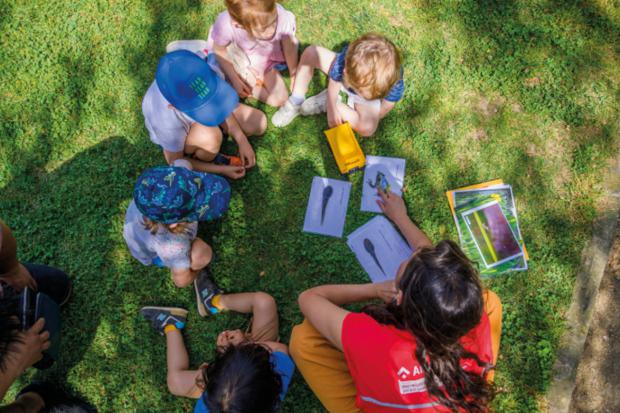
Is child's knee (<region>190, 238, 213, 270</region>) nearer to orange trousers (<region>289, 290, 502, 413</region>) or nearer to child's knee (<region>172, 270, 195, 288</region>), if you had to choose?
child's knee (<region>172, 270, 195, 288</region>)

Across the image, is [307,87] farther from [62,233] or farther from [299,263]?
[62,233]

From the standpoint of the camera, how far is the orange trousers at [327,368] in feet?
8.87

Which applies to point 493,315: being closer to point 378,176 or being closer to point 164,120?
point 378,176

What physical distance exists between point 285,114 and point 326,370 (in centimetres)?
212

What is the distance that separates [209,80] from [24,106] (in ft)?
7.23

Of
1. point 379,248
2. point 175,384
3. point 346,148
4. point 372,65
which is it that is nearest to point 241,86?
point 346,148

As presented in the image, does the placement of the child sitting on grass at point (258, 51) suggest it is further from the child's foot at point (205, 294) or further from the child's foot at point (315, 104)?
the child's foot at point (205, 294)

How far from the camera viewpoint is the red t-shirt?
2.21 m

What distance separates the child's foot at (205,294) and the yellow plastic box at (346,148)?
1412mm

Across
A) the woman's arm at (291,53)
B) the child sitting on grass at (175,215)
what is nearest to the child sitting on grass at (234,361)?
the child sitting on grass at (175,215)

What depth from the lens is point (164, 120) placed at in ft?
10.1

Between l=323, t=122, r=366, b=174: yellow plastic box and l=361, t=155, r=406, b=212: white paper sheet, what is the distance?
116mm

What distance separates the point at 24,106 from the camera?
13.2 feet

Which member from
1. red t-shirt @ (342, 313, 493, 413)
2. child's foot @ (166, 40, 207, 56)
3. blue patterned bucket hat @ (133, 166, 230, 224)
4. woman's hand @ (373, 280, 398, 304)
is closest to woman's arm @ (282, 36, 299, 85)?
child's foot @ (166, 40, 207, 56)
